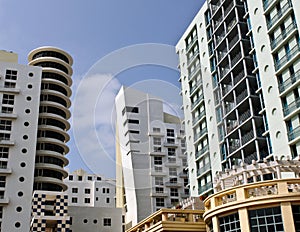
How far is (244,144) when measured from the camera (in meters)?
31.0

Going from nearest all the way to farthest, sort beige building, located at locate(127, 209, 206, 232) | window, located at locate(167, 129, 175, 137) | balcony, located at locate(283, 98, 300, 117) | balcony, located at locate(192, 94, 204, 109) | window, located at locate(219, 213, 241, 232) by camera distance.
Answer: window, located at locate(219, 213, 241, 232) < beige building, located at locate(127, 209, 206, 232) < balcony, located at locate(283, 98, 300, 117) < balcony, located at locate(192, 94, 204, 109) < window, located at locate(167, 129, 175, 137)

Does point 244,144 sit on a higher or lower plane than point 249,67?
lower

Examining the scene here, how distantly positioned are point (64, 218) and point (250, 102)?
22.1 m

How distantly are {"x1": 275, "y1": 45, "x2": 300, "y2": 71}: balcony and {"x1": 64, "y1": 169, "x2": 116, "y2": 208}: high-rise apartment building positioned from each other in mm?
47258

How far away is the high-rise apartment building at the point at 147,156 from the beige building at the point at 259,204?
28.3m

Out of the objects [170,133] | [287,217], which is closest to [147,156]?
[170,133]

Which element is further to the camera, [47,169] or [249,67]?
[47,169]

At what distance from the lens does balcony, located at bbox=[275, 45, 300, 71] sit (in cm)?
2734

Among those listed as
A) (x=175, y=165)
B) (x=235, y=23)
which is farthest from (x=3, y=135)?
(x=235, y=23)

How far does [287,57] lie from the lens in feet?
91.9

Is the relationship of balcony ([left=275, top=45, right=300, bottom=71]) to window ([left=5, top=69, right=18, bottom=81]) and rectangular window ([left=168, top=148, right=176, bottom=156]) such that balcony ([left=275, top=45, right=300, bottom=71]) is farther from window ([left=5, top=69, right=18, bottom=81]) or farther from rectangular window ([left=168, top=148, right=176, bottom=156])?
window ([left=5, top=69, right=18, bottom=81])

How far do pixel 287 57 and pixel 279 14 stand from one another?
319 centimetres

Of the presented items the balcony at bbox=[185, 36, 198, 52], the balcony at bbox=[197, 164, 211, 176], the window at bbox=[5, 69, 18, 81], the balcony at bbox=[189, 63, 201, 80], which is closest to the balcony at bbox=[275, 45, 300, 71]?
the balcony at bbox=[197, 164, 211, 176]

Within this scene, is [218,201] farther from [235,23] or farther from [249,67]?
[235,23]
